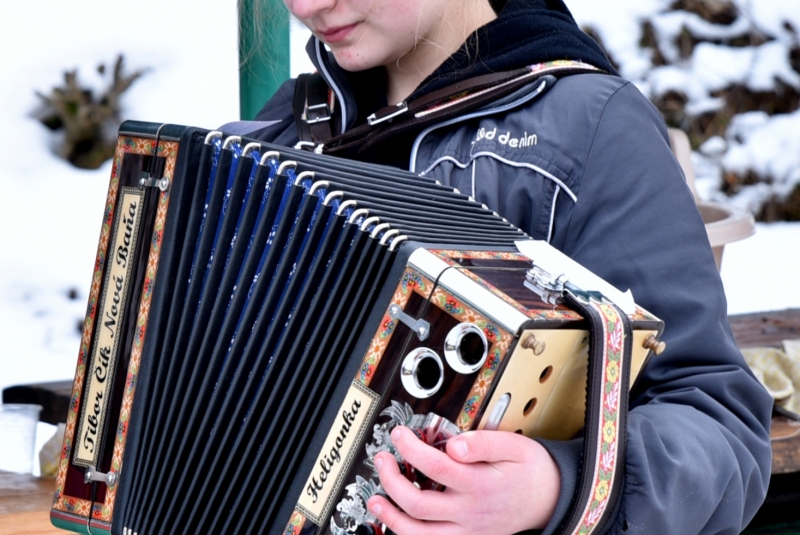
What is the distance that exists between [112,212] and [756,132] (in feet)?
15.7

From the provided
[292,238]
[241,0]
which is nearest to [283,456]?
[292,238]

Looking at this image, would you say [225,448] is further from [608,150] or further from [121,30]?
[121,30]

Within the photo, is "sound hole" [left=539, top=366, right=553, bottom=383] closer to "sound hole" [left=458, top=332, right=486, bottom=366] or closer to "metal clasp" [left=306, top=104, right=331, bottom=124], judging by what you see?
"sound hole" [left=458, top=332, right=486, bottom=366]

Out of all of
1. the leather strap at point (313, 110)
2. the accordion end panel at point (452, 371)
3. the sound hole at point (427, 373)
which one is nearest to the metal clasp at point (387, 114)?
the leather strap at point (313, 110)

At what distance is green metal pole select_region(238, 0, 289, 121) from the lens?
2145mm

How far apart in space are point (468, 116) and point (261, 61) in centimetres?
116

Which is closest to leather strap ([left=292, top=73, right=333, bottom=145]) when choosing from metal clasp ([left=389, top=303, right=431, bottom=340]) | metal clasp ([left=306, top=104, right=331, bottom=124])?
metal clasp ([left=306, top=104, right=331, bottom=124])

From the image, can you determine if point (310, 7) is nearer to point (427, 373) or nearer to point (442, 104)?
point (442, 104)

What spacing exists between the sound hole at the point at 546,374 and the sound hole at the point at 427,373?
4.0 inches

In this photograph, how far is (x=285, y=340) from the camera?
48.5 inches

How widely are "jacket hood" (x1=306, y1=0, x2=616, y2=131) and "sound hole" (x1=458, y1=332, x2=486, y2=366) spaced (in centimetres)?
52

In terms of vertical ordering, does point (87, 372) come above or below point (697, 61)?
below

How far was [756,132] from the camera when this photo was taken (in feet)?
18.3

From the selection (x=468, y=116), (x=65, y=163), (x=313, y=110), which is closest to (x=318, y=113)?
(x=313, y=110)
